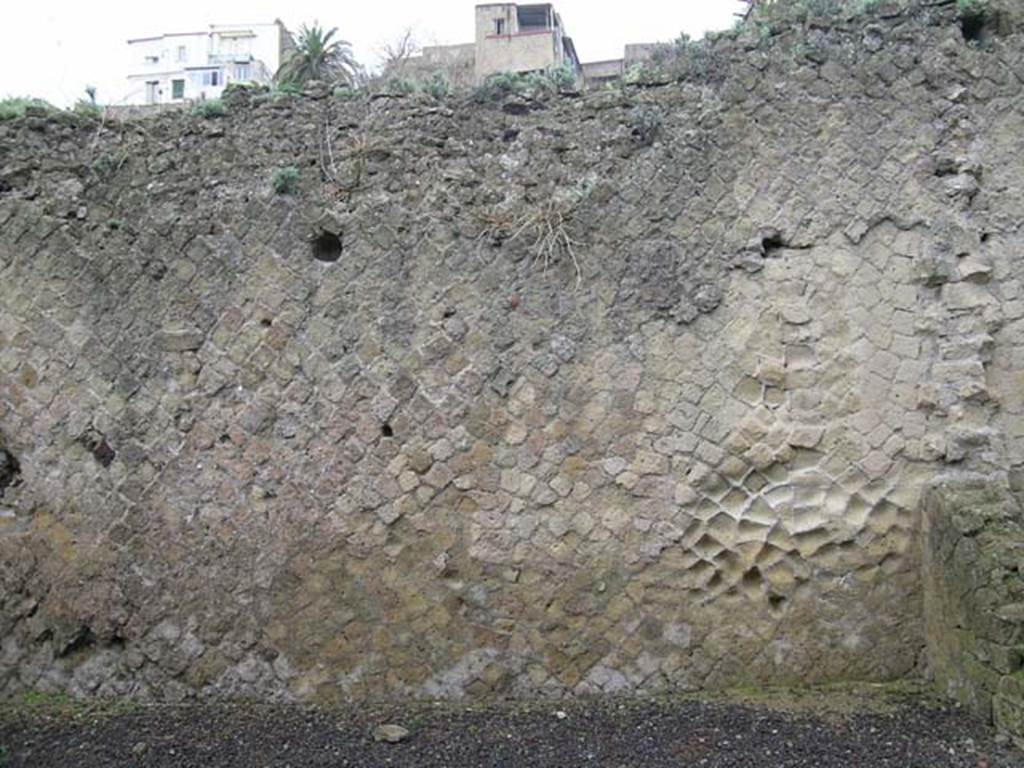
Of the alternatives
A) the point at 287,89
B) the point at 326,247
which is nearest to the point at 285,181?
the point at 326,247

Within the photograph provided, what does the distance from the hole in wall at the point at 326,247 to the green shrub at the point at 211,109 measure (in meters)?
0.99

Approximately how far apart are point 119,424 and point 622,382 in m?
2.88

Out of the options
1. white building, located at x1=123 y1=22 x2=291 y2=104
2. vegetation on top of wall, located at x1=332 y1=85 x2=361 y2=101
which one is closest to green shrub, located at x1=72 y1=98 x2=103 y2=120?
vegetation on top of wall, located at x1=332 y1=85 x2=361 y2=101

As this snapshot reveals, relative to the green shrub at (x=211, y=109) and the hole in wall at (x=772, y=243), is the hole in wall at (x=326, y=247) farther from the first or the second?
the hole in wall at (x=772, y=243)

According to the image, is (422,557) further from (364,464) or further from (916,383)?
(916,383)

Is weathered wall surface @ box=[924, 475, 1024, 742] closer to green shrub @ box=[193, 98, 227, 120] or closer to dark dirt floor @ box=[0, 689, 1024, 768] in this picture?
dark dirt floor @ box=[0, 689, 1024, 768]

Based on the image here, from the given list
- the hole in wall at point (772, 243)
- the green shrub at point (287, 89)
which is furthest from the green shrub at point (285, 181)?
the hole in wall at point (772, 243)

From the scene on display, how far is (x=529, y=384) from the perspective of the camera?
5.48 metres

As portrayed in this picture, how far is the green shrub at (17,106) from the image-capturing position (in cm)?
610

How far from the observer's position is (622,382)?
5418mm

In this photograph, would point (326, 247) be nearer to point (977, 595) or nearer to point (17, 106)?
point (17, 106)

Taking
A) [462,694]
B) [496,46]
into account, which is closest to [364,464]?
[462,694]

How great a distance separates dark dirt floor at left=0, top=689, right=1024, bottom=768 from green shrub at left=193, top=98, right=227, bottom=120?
3399 mm

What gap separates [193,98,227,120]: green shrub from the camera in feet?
19.5
